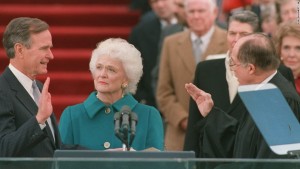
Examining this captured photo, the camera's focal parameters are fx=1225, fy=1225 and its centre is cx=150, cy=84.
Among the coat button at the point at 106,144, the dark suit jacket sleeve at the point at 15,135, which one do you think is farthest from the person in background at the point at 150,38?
the dark suit jacket sleeve at the point at 15,135

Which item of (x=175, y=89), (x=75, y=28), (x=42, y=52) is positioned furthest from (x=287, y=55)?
(x=75, y=28)

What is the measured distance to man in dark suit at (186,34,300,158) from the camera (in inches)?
291

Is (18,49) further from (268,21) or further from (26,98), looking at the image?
(268,21)

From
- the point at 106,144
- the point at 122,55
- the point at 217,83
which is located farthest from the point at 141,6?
the point at 106,144

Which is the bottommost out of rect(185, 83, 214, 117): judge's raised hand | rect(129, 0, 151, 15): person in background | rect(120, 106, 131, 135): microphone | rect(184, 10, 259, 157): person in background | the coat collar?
rect(129, 0, 151, 15): person in background

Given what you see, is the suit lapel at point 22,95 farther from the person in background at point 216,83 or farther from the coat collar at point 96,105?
the person in background at point 216,83

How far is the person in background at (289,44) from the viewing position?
9.27m

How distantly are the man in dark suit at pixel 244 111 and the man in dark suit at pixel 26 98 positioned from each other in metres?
0.96

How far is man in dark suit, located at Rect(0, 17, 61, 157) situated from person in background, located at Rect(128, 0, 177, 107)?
4384mm

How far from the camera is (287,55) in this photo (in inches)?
367

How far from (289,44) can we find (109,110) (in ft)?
6.13

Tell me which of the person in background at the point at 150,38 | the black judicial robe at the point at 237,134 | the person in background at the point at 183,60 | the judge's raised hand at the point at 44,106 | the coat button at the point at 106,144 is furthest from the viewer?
the person in background at the point at 150,38

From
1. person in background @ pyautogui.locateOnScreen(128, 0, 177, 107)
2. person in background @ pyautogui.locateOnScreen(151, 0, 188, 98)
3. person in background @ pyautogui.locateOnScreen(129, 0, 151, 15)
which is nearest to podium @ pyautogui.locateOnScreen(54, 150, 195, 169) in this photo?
person in background @ pyautogui.locateOnScreen(151, 0, 188, 98)

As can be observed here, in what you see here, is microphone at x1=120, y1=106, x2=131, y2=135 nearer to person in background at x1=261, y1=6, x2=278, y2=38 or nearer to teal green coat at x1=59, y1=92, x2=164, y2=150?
teal green coat at x1=59, y1=92, x2=164, y2=150
